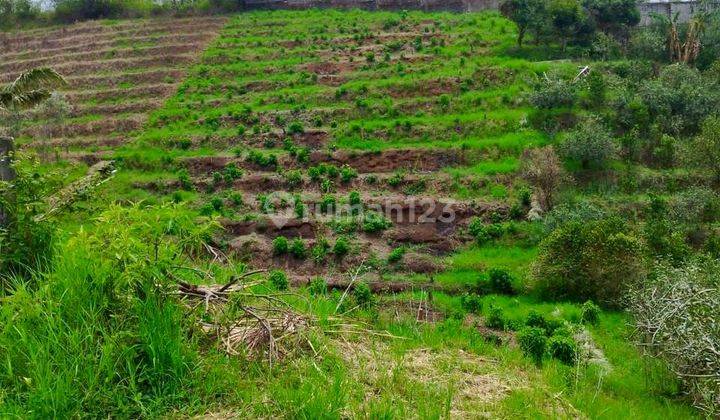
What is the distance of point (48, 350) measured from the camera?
4602 millimetres

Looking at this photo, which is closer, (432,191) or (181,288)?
(181,288)

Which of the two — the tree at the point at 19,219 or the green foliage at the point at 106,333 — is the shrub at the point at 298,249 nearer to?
the tree at the point at 19,219

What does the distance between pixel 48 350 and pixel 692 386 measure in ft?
29.4

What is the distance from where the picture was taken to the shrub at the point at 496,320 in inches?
649

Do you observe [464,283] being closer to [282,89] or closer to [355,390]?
[355,390]

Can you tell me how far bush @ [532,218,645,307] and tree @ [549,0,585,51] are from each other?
63.7 feet

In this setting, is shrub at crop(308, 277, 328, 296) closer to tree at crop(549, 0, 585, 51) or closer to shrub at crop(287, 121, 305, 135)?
shrub at crop(287, 121, 305, 135)

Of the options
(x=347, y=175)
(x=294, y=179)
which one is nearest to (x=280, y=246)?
(x=294, y=179)

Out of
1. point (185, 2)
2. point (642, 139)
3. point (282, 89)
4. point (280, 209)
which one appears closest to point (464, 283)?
point (280, 209)

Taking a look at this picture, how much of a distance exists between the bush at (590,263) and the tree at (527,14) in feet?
62.7

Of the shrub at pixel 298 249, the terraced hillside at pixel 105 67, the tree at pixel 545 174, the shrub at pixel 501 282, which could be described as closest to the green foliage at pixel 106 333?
the shrub at pixel 501 282

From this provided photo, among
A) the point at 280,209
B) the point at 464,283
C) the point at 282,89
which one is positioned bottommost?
the point at 464,283

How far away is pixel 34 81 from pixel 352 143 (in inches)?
562

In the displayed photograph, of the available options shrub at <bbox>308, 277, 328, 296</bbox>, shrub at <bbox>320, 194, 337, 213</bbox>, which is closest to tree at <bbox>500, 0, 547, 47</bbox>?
shrub at <bbox>320, 194, 337, 213</bbox>
